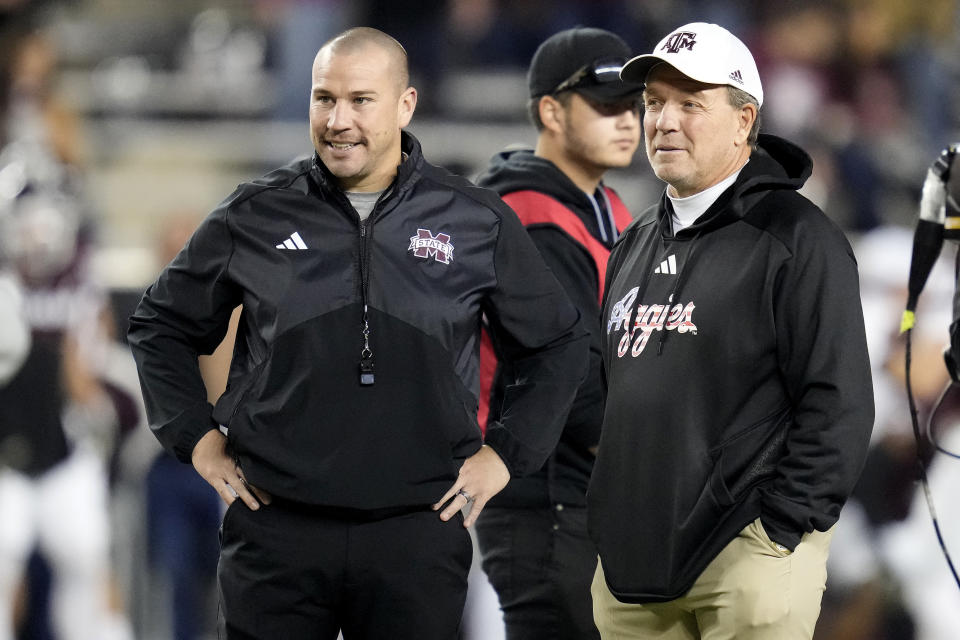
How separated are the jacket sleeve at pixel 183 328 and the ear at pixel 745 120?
0.99 m

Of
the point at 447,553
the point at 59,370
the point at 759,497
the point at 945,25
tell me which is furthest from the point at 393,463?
the point at 945,25

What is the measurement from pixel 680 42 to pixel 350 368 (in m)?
0.86

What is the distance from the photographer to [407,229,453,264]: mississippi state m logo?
8.68 ft

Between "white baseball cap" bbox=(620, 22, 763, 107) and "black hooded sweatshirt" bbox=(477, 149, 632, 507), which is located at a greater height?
"white baseball cap" bbox=(620, 22, 763, 107)

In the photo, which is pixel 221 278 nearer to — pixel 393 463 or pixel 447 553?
pixel 393 463

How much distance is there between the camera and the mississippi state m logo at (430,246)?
8.68 feet

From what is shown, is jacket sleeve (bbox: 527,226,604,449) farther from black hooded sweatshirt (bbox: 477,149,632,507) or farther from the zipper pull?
the zipper pull

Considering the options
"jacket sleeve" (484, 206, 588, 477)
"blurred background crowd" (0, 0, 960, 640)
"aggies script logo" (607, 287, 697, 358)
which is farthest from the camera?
"blurred background crowd" (0, 0, 960, 640)

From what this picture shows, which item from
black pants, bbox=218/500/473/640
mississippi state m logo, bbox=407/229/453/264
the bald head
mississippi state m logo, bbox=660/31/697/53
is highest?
mississippi state m logo, bbox=660/31/697/53

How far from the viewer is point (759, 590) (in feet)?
7.77

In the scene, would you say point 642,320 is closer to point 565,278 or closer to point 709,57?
point 709,57

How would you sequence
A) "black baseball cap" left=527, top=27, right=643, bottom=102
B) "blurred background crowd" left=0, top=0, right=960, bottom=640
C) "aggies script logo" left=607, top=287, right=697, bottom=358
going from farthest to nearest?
"blurred background crowd" left=0, top=0, right=960, bottom=640, "black baseball cap" left=527, top=27, right=643, bottom=102, "aggies script logo" left=607, top=287, right=697, bottom=358

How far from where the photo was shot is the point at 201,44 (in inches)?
305

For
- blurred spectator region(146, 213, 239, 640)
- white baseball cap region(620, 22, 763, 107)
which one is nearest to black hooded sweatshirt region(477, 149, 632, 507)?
white baseball cap region(620, 22, 763, 107)
